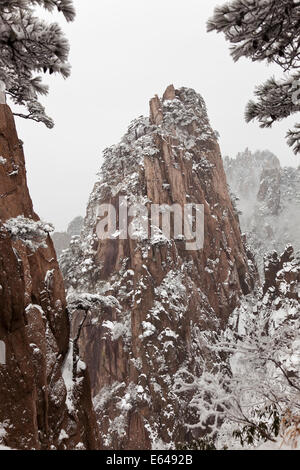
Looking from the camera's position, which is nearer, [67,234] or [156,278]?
[156,278]

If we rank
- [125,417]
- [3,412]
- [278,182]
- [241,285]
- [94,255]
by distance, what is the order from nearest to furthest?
[3,412]
[125,417]
[94,255]
[241,285]
[278,182]

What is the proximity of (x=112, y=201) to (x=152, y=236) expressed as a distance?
647 cm

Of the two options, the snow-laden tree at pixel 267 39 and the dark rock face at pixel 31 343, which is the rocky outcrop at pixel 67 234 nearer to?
the dark rock face at pixel 31 343

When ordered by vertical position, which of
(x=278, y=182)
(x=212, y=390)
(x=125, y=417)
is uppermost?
(x=278, y=182)

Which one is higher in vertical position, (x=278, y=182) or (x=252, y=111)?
(x=278, y=182)

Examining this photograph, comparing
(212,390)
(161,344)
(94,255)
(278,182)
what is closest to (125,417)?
(161,344)

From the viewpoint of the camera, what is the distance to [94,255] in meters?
32.7

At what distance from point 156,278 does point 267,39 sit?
26080 mm

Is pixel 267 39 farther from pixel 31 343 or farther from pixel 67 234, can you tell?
pixel 67 234

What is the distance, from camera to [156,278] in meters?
29.6

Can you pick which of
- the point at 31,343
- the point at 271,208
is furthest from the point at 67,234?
the point at 31,343

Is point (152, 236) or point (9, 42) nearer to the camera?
point (9, 42)

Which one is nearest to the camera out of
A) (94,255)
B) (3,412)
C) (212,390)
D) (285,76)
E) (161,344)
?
(212,390)

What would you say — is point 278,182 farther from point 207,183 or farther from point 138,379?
point 138,379
